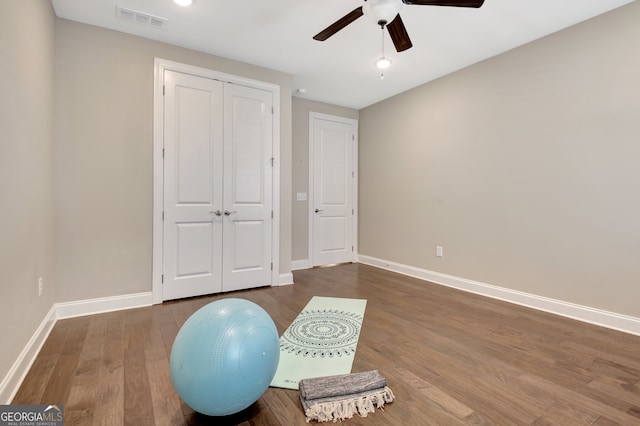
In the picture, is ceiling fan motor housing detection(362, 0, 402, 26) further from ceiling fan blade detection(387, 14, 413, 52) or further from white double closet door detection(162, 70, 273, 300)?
white double closet door detection(162, 70, 273, 300)

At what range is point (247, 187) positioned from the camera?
3.86 m

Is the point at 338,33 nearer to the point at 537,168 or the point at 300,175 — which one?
the point at 300,175

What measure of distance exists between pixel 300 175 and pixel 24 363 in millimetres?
3910

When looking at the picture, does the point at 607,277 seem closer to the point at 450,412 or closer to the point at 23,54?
the point at 450,412

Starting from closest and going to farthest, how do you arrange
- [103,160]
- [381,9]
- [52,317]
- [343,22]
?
[381,9] < [343,22] < [52,317] < [103,160]

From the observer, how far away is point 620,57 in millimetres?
2732

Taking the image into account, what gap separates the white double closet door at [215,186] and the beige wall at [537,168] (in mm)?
2322

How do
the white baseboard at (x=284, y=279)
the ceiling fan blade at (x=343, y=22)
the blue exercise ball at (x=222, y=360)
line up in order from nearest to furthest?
the blue exercise ball at (x=222, y=360), the ceiling fan blade at (x=343, y=22), the white baseboard at (x=284, y=279)

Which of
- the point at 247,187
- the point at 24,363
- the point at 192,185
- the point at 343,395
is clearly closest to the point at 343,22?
the point at 247,187

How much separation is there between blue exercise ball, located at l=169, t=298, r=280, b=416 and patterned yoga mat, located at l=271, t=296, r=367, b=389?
46 centimetres

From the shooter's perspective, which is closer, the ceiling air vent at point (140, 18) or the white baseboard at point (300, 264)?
the ceiling air vent at point (140, 18)

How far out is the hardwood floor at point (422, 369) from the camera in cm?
160

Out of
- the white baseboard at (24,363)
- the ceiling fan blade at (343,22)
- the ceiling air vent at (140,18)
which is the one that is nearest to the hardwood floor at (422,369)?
the white baseboard at (24,363)

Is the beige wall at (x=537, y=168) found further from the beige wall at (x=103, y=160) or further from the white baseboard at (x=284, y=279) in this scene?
the beige wall at (x=103, y=160)
